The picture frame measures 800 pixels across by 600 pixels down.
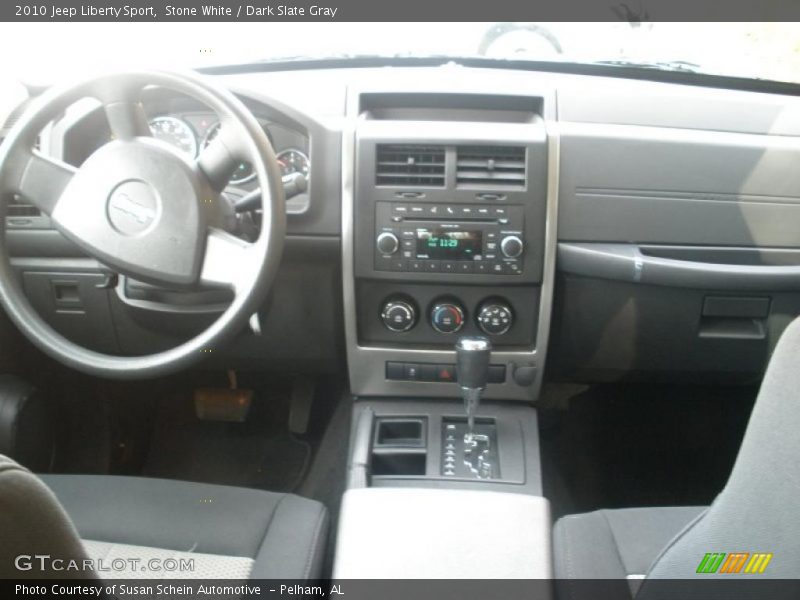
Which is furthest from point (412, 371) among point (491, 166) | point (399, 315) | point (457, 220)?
point (491, 166)

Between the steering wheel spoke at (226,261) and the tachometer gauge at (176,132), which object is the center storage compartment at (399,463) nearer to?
the steering wheel spoke at (226,261)

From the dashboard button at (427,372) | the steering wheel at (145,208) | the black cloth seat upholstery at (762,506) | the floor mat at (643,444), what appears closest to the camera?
the black cloth seat upholstery at (762,506)

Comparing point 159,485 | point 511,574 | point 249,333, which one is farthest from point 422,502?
point 249,333

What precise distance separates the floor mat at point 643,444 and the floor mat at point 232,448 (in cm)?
72

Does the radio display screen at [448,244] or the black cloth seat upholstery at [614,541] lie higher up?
the radio display screen at [448,244]

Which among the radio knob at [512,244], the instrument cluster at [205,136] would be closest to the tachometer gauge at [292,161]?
the instrument cluster at [205,136]

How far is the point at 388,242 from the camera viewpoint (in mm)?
1649

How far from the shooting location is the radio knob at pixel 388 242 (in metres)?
1.65

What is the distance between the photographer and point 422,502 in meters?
1.38

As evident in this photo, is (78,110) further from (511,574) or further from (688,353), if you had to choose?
(688,353)

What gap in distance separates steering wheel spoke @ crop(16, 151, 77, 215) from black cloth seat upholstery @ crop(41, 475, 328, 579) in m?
0.52

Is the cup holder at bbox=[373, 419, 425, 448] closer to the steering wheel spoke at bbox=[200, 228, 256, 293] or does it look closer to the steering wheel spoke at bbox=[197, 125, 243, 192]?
the steering wheel spoke at bbox=[200, 228, 256, 293]

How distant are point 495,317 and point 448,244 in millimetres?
209

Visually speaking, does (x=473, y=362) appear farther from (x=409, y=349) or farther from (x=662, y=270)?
(x=662, y=270)
